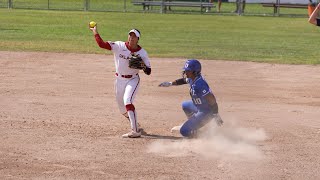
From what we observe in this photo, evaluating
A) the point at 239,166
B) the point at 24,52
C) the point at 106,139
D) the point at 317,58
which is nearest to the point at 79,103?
the point at 106,139

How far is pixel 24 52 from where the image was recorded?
2214 cm

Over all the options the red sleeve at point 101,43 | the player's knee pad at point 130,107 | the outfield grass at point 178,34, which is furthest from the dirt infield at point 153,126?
the outfield grass at point 178,34

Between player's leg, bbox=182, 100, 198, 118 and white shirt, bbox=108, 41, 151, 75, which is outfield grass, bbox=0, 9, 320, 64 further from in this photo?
white shirt, bbox=108, 41, 151, 75

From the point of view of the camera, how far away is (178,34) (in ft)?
99.0

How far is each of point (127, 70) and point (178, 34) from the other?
18944 mm

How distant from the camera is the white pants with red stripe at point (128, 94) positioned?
36.0ft

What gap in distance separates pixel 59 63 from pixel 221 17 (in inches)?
893

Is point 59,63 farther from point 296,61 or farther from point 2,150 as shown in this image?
point 2,150

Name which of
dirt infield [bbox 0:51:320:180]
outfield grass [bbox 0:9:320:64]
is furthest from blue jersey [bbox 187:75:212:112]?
outfield grass [bbox 0:9:320:64]

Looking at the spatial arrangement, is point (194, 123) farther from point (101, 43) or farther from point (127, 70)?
point (101, 43)

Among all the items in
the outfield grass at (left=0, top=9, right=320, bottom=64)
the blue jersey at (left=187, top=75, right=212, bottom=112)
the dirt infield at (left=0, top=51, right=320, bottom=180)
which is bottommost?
the outfield grass at (left=0, top=9, right=320, bottom=64)

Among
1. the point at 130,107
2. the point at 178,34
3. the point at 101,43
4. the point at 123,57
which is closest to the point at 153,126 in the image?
the point at 130,107

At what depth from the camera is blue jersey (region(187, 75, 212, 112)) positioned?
1084 centimetres

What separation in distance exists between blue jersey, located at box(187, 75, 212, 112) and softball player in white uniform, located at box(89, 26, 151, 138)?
83 cm
